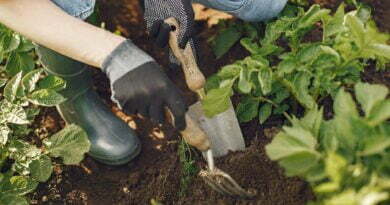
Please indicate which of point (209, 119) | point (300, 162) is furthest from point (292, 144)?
point (209, 119)

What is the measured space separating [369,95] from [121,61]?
1.97 feet

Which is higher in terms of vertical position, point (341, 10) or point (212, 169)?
point (341, 10)

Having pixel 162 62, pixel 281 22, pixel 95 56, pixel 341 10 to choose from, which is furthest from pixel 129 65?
pixel 162 62

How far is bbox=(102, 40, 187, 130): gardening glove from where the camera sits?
136cm

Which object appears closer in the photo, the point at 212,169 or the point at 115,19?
the point at 212,169

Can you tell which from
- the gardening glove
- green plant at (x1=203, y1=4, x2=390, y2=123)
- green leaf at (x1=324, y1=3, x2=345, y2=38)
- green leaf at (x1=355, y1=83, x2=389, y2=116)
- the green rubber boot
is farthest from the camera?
the green rubber boot

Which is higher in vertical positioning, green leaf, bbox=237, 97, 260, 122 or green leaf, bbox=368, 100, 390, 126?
green leaf, bbox=368, 100, 390, 126

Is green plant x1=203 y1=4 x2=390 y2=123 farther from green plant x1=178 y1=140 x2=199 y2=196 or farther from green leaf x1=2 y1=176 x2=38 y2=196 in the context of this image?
green leaf x1=2 y1=176 x2=38 y2=196

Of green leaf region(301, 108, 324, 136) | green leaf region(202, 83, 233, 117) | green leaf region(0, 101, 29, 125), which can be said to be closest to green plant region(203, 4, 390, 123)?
green leaf region(202, 83, 233, 117)

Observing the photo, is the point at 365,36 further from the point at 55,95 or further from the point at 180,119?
the point at 55,95

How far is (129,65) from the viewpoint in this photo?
1369mm

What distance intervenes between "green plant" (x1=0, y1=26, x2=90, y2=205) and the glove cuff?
1.22 feet

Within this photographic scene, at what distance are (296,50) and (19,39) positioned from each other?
0.89 metres

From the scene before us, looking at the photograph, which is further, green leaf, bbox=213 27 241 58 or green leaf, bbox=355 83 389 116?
green leaf, bbox=213 27 241 58
